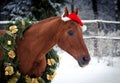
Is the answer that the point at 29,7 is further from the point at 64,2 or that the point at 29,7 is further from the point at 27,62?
the point at 27,62

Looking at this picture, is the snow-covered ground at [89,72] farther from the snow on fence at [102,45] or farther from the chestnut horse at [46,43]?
the chestnut horse at [46,43]

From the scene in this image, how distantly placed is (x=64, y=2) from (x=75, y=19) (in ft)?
22.2

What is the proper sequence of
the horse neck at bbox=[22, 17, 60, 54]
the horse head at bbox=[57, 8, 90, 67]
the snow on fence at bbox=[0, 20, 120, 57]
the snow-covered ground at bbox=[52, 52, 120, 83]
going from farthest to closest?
the snow on fence at bbox=[0, 20, 120, 57], the snow-covered ground at bbox=[52, 52, 120, 83], the horse neck at bbox=[22, 17, 60, 54], the horse head at bbox=[57, 8, 90, 67]

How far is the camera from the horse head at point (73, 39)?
10.9 feet

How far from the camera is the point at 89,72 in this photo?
660cm

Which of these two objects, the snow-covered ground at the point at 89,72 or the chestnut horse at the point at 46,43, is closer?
the chestnut horse at the point at 46,43

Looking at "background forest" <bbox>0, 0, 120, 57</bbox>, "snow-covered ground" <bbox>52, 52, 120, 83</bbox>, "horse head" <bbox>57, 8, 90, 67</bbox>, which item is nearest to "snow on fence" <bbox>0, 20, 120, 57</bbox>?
"background forest" <bbox>0, 0, 120, 57</bbox>

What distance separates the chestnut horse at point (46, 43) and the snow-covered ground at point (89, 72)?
2045 millimetres

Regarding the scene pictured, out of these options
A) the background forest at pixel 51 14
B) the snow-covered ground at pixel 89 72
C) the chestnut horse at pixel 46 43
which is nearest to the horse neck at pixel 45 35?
the chestnut horse at pixel 46 43

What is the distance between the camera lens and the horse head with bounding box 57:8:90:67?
3.31m

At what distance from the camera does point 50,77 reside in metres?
3.92

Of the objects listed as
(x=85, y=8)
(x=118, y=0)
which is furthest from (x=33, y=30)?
(x=85, y=8)

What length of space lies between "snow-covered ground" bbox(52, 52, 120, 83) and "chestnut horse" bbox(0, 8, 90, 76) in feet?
6.71

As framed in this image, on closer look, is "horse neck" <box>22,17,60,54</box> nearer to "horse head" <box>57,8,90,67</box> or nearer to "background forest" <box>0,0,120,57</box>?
"horse head" <box>57,8,90,67</box>
